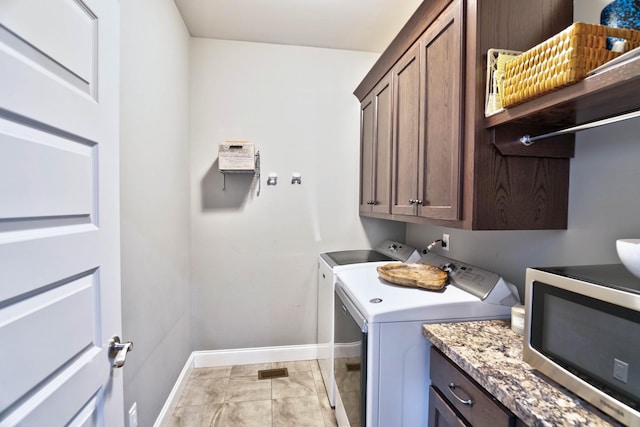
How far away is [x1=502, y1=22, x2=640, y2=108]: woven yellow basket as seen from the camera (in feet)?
2.48

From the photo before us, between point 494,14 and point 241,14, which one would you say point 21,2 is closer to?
point 494,14

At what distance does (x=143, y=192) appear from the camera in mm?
1496

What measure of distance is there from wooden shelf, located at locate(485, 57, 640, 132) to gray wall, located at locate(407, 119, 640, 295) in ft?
0.35

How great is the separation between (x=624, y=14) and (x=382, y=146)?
1.29 meters

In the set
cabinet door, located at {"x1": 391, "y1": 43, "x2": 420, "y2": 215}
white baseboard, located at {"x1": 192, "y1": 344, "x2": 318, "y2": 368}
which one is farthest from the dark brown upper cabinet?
white baseboard, located at {"x1": 192, "y1": 344, "x2": 318, "y2": 368}

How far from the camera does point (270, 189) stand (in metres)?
2.50

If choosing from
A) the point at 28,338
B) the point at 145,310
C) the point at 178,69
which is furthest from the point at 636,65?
the point at 178,69

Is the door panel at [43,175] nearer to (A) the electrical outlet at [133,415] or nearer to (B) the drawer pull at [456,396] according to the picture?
(A) the electrical outlet at [133,415]

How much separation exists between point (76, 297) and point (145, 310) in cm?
92

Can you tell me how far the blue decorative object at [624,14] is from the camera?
83 cm

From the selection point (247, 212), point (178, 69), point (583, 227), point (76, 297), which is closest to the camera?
point (76, 297)

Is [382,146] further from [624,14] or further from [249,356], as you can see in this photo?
[249,356]

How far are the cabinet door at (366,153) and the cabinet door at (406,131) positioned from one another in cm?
44

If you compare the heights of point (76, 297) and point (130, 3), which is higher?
point (130, 3)
